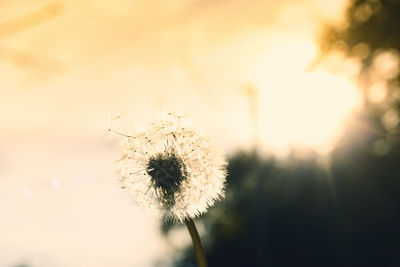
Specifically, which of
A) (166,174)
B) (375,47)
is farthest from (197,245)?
(375,47)

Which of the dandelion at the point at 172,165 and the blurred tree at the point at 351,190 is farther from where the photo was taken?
the blurred tree at the point at 351,190

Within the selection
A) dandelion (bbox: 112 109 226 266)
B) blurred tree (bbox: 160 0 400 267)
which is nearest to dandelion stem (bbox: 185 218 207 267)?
dandelion (bbox: 112 109 226 266)

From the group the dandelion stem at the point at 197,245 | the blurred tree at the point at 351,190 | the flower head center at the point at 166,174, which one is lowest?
the dandelion stem at the point at 197,245

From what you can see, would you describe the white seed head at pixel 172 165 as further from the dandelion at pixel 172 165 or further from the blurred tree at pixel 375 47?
the blurred tree at pixel 375 47

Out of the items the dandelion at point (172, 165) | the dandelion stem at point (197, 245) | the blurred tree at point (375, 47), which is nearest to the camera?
the dandelion stem at point (197, 245)

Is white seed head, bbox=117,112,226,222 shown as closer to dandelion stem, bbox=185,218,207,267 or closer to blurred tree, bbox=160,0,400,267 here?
dandelion stem, bbox=185,218,207,267

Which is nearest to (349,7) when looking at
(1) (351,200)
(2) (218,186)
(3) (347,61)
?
(3) (347,61)

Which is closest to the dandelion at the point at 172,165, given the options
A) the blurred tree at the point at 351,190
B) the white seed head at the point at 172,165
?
the white seed head at the point at 172,165
